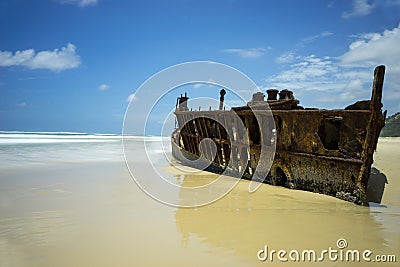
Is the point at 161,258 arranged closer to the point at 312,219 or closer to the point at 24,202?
the point at 312,219

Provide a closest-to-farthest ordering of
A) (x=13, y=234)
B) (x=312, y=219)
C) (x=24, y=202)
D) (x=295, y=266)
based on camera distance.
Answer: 1. (x=295, y=266)
2. (x=13, y=234)
3. (x=312, y=219)
4. (x=24, y=202)

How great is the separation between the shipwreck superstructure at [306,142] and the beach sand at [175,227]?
38 centimetres

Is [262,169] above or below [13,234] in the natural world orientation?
above

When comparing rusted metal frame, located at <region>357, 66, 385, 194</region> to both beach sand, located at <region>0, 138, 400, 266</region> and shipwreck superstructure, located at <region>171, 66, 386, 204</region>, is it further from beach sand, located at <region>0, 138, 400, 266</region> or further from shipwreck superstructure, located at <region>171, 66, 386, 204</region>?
beach sand, located at <region>0, 138, 400, 266</region>

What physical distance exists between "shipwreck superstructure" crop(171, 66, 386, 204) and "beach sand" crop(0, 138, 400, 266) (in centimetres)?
38

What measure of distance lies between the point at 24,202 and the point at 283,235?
4343mm

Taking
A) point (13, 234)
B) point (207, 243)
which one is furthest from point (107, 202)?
point (207, 243)

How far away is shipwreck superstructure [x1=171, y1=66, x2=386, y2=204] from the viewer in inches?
207

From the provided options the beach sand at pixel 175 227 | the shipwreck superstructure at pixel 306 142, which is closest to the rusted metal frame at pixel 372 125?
the shipwreck superstructure at pixel 306 142

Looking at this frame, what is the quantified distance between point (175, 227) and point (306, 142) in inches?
128

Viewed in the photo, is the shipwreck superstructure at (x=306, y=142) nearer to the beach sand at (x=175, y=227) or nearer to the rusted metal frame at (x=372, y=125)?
the rusted metal frame at (x=372, y=125)

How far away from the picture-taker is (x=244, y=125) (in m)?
7.80

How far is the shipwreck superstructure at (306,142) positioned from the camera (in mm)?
5250

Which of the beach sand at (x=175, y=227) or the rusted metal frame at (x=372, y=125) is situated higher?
the rusted metal frame at (x=372, y=125)
